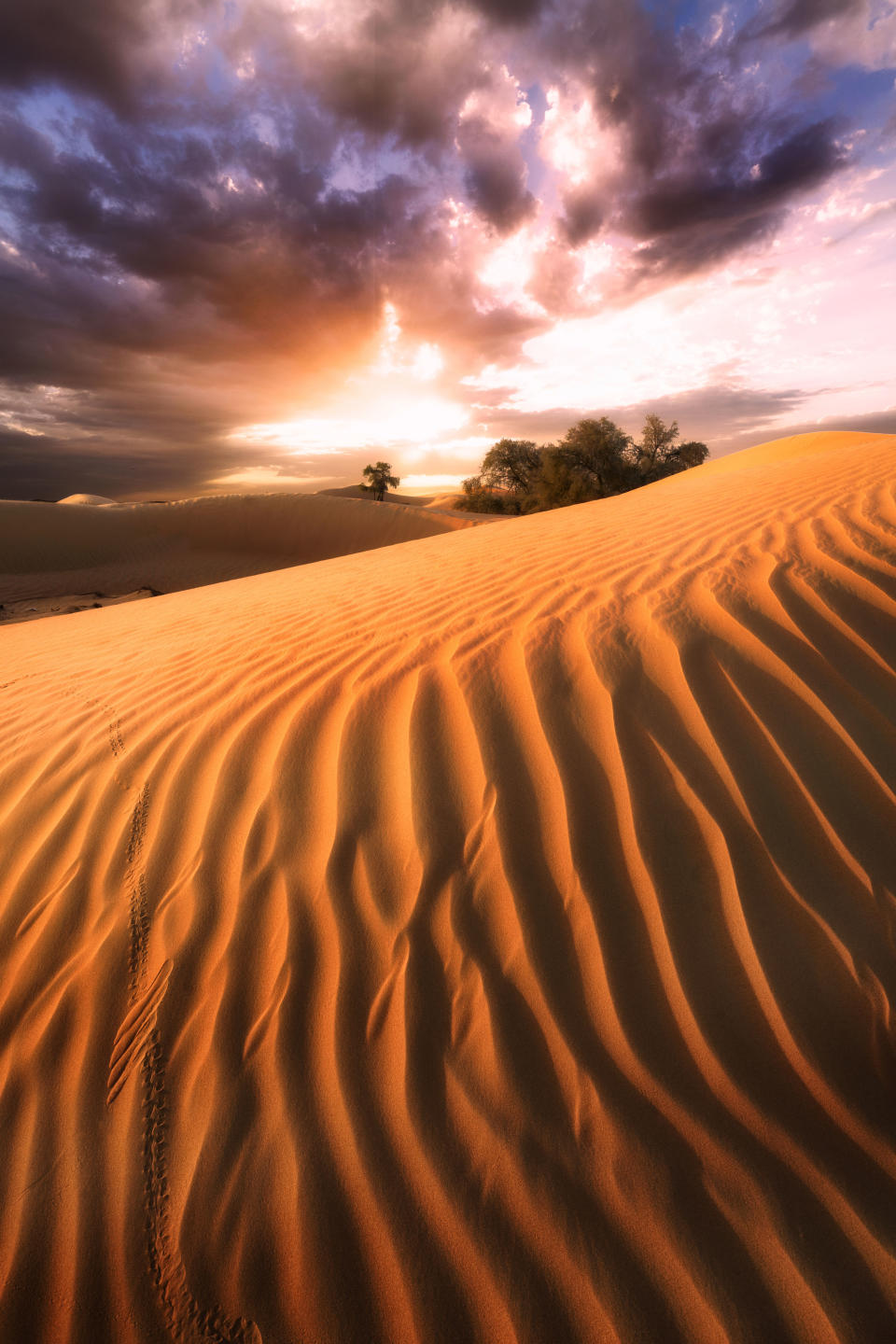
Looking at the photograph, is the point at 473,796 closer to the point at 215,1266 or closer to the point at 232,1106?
the point at 232,1106

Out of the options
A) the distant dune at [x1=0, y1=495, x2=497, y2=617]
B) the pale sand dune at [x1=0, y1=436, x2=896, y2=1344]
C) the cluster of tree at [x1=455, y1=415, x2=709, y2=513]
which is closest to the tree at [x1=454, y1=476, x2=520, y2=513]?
the cluster of tree at [x1=455, y1=415, x2=709, y2=513]

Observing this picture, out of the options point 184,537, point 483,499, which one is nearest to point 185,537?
point 184,537

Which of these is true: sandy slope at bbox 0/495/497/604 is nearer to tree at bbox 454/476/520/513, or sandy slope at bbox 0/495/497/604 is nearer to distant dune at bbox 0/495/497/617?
distant dune at bbox 0/495/497/617

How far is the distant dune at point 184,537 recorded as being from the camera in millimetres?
15750

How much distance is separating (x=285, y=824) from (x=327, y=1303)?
1199 millimetres

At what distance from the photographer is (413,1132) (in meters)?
1.39

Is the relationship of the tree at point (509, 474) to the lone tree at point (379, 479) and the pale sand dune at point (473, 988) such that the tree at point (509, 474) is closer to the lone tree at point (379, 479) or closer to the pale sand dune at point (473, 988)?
the lone tree at point (379, 479)

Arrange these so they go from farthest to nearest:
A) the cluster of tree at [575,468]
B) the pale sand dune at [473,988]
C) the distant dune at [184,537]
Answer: the cluster of tree at [575,468], the distant dune at [184,537], the pale sand dune at [473,988]

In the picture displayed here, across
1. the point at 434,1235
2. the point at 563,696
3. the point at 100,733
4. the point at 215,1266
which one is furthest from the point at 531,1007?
the point at 100,733

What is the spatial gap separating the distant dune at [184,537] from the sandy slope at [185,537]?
3 centimetres

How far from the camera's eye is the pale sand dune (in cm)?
121

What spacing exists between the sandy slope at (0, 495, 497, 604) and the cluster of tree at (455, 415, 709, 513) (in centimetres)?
856

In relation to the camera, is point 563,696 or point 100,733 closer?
point 563,696

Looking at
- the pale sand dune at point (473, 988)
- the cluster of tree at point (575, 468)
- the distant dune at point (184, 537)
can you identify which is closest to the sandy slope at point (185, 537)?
the distant dune at point (184, 537)
